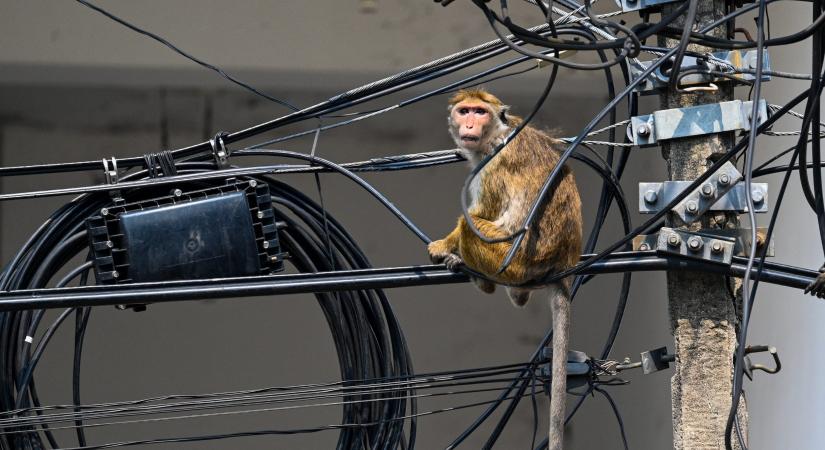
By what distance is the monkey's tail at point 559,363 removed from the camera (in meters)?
3.89

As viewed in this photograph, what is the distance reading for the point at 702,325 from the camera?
4172 millimetres

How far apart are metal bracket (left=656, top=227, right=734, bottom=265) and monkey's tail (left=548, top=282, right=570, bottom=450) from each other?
1.18ft

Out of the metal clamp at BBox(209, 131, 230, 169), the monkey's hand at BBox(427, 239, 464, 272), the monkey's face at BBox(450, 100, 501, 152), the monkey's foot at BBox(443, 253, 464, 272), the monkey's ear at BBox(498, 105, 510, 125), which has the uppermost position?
the monkey's ear at BBox(498, 105, 510, 125)

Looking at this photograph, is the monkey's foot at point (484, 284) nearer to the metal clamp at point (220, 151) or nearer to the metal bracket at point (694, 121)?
the metal bracket at point (694, 121)

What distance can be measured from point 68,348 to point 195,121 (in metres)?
1.52

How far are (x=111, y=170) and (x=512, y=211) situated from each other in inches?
57.8

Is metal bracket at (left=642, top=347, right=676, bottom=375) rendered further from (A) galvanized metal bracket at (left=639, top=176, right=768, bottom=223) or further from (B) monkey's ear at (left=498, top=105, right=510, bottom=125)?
(B) monkey's ear at (left=498, top=105, right=510, bottom=125)

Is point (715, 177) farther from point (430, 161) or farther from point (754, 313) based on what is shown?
point (754, 313)

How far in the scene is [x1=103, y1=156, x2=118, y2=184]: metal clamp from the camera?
4523mm

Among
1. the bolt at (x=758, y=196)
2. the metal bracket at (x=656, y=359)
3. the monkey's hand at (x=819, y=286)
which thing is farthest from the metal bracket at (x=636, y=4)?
the metal bracket at (x=656, y=359)

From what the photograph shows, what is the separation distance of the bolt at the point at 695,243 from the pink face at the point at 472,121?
853 millimetres

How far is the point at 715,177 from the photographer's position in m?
4.10

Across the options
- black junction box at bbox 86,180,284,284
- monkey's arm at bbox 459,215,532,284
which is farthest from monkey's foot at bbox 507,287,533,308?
black junction box at bbox 86,180,284,284

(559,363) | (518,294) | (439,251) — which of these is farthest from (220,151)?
(559,363)
